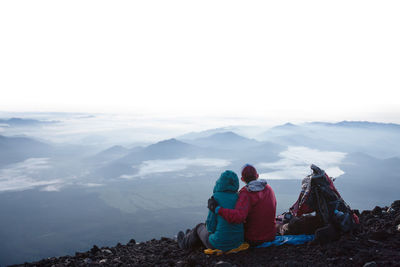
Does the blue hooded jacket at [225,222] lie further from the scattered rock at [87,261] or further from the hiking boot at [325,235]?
the scattered rock at [87,261]

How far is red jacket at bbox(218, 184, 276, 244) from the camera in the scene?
5.23m

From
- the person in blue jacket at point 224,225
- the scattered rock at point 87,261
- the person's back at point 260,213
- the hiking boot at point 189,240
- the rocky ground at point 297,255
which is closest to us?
the rocky ground at point 297,255

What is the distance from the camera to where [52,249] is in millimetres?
121250

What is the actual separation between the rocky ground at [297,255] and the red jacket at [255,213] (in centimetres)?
31

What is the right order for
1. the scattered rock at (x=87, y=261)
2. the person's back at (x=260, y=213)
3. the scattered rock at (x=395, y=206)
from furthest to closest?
the scattered rock at (x=395, y=206), the scattered rock at (x=87, y=261), the person's back at (x=260, y=213)

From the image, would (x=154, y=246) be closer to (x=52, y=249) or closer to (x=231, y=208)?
(x=231, y=208)

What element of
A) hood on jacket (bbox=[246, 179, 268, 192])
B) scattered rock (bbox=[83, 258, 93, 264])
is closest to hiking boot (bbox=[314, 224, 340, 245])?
hood on jacket (bbox=[246, 179, 268, 192])

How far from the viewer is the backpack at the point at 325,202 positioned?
Result: 18.4 feet

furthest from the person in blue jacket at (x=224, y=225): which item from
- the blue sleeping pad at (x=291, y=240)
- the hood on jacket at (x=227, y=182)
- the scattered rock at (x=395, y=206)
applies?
the scattered rock at (x=395, y=206)

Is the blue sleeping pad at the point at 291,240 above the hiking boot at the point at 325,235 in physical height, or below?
below

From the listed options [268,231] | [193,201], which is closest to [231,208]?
[268,231]

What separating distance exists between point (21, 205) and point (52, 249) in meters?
95.5

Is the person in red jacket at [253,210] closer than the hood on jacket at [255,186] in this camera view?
Yes

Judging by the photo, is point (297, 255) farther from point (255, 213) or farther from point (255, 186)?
point (255, 186)
